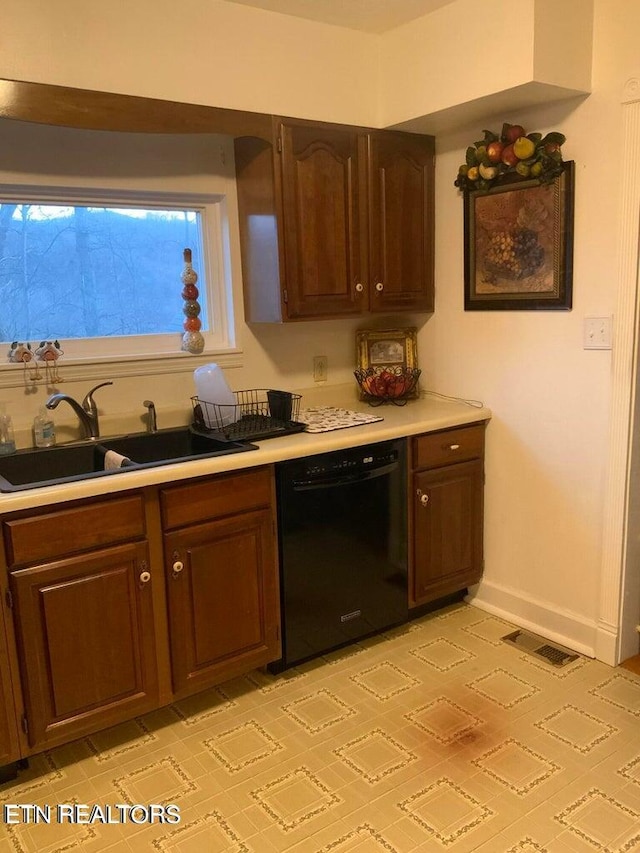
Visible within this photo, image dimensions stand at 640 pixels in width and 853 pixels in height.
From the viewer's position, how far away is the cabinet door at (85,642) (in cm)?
199

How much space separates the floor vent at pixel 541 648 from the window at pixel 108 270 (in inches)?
67.9

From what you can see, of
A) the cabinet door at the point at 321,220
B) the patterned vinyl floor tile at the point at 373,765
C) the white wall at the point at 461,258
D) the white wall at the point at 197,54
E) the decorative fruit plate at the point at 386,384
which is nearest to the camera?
the patterned vinyl floor tile at the point at 373,765

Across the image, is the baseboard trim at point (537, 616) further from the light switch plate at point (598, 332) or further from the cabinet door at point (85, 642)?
the cabinet door at point (85, 642)

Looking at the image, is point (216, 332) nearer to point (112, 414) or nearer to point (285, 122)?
point (112, 414)

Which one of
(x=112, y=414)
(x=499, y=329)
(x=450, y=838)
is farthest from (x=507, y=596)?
(x=112, y=414)

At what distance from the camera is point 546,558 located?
2855mm

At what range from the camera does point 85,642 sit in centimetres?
208

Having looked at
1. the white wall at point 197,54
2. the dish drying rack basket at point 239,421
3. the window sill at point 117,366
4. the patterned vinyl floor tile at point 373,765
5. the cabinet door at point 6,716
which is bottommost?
the patterned vinyl floor tile at point 373,765

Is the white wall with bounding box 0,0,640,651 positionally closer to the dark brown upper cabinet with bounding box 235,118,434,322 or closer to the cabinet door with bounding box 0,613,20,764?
the dark brown upper cabinet with bounding box 235,118,434,322

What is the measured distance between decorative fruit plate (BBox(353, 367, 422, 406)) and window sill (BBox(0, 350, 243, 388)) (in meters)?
0.59

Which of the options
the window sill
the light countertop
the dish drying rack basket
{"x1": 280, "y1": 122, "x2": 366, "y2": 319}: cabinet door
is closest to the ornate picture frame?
the light countertop

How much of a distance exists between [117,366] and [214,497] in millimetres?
750

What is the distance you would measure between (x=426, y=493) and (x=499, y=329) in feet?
2.46

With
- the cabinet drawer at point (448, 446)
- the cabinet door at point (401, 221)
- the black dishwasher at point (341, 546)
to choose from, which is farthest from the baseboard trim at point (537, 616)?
the cabinet door at point (401, 221)
